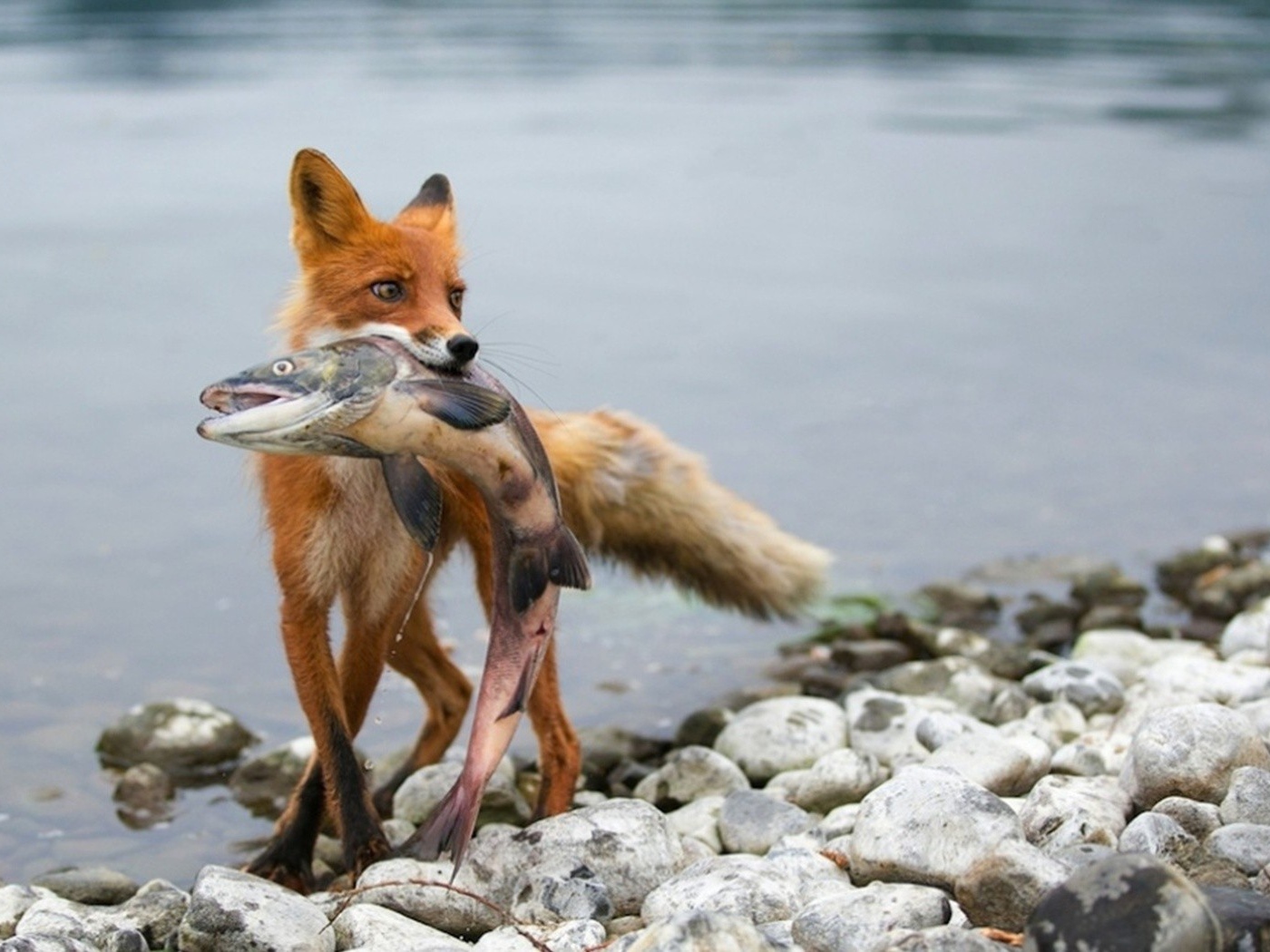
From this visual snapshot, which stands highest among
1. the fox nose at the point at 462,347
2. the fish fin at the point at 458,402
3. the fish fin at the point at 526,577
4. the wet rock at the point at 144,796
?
the fox nose at the point at 462,347

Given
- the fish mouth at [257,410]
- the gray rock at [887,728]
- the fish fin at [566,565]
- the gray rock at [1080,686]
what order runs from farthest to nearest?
the gray rock at [1080,686] → the gray rock at [887,728] → the fish fin at [566,565] → the fish mouth at [257,410]

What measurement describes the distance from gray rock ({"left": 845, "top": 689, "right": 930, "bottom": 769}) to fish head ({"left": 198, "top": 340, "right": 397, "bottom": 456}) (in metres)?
2.51

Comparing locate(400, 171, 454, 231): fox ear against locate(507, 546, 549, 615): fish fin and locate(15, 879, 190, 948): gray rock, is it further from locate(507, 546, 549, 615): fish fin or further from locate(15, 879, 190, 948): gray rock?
locate(15, 879, 190, 948): gray rock

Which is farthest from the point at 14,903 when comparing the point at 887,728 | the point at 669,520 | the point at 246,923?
the point at 887,728

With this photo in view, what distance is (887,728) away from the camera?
593 centimetres

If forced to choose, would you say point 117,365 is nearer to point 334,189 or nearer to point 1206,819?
point 334,189

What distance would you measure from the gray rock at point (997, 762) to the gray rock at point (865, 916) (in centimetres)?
103

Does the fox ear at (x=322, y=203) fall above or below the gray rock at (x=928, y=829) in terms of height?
above

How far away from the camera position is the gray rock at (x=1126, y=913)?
10.2 feet

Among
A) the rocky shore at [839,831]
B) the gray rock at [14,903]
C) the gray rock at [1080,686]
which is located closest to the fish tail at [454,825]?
the rocky shore at [839,831]

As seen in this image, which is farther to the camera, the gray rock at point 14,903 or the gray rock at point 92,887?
the gray rock at point 92,887

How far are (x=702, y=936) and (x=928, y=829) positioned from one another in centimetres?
99

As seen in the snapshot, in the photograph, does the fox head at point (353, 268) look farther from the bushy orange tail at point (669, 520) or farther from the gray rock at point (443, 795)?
the gray rock at point (443, 795)

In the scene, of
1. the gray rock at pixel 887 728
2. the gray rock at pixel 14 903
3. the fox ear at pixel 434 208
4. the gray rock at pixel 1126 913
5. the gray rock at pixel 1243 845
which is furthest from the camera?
the gray rock at pixel 887 728
